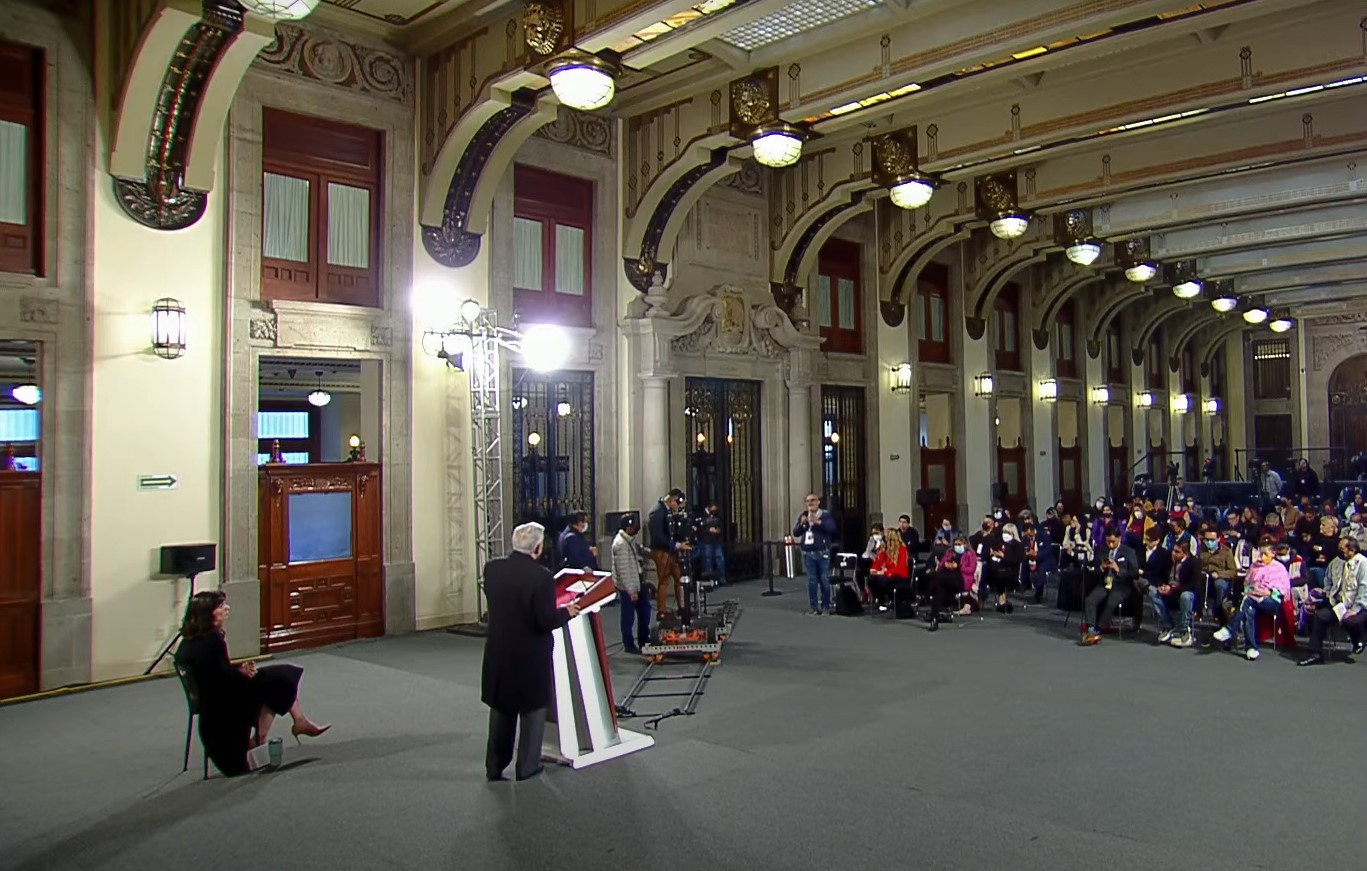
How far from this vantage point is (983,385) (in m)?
18.0

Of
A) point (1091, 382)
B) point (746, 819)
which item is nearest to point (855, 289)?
point (1091, 382)

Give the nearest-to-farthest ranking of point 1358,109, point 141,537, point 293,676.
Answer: point 293,676 < point 141,537 < point 1358,109

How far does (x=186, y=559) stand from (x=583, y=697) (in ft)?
14.1

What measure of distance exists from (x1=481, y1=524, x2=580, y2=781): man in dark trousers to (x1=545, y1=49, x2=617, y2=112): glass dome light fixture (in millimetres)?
4274

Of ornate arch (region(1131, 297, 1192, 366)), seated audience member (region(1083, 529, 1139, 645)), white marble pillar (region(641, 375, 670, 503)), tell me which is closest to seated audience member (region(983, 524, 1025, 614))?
seated audience member (region(1083, 529, 1139, 645))

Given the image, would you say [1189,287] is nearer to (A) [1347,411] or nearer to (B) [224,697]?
Result: (A) [1347,411]

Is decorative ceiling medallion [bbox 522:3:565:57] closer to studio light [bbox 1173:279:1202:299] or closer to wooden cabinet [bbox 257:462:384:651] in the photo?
wooden cabinet [bbox 257:462:384:651]

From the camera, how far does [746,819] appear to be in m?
4.79

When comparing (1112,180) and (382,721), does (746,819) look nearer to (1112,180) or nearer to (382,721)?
(382,721)

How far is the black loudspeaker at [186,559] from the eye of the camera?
816cm

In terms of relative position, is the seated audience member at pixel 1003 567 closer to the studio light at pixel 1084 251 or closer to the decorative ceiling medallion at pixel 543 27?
the studio light at pixel 1084 251

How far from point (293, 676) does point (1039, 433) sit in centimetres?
1711

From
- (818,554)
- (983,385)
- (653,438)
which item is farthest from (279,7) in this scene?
(983,385)

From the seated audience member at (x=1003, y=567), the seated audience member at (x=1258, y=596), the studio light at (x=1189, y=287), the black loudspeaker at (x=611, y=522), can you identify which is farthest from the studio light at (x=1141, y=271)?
the black loudspeaker at (x=611, y=522)
